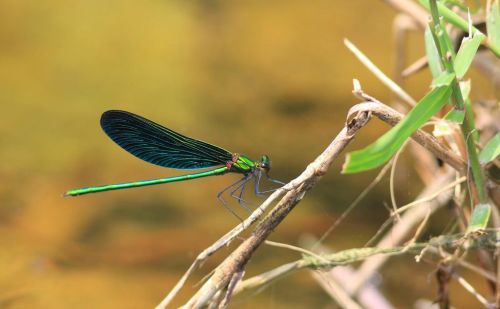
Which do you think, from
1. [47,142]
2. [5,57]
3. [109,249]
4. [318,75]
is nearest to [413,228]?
[109,249]

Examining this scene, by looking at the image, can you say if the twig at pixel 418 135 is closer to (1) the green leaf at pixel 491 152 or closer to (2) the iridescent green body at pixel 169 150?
(1) the green leaf at pixel 491 152

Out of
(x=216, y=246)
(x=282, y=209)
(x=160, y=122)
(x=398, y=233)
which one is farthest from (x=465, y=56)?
(x=160, y=122)

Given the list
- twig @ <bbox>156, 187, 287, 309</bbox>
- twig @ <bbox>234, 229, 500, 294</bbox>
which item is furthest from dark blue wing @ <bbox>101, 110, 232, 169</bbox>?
twig @ <bbox>156, 187, 287, 309</bbox>

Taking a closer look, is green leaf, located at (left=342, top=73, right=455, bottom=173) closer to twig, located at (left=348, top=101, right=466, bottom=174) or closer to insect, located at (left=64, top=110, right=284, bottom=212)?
twig, located at (left=348, top=101, right=466, bottom=174)

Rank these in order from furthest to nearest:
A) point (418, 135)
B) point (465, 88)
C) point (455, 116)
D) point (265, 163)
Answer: point (265, 163) < point (465, 88) < point (418, 135) < point (455, 116)

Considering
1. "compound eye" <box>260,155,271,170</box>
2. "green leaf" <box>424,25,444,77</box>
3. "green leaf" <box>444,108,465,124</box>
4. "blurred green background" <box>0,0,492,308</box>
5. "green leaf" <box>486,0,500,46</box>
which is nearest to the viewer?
"green leaf" <box>444,108,465,124</box>

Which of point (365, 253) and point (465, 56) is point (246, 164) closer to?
point (365, 253)

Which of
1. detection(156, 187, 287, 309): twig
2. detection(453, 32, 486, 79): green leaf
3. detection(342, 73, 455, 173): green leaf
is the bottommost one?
detection(156, 187, 287, 309): twig
